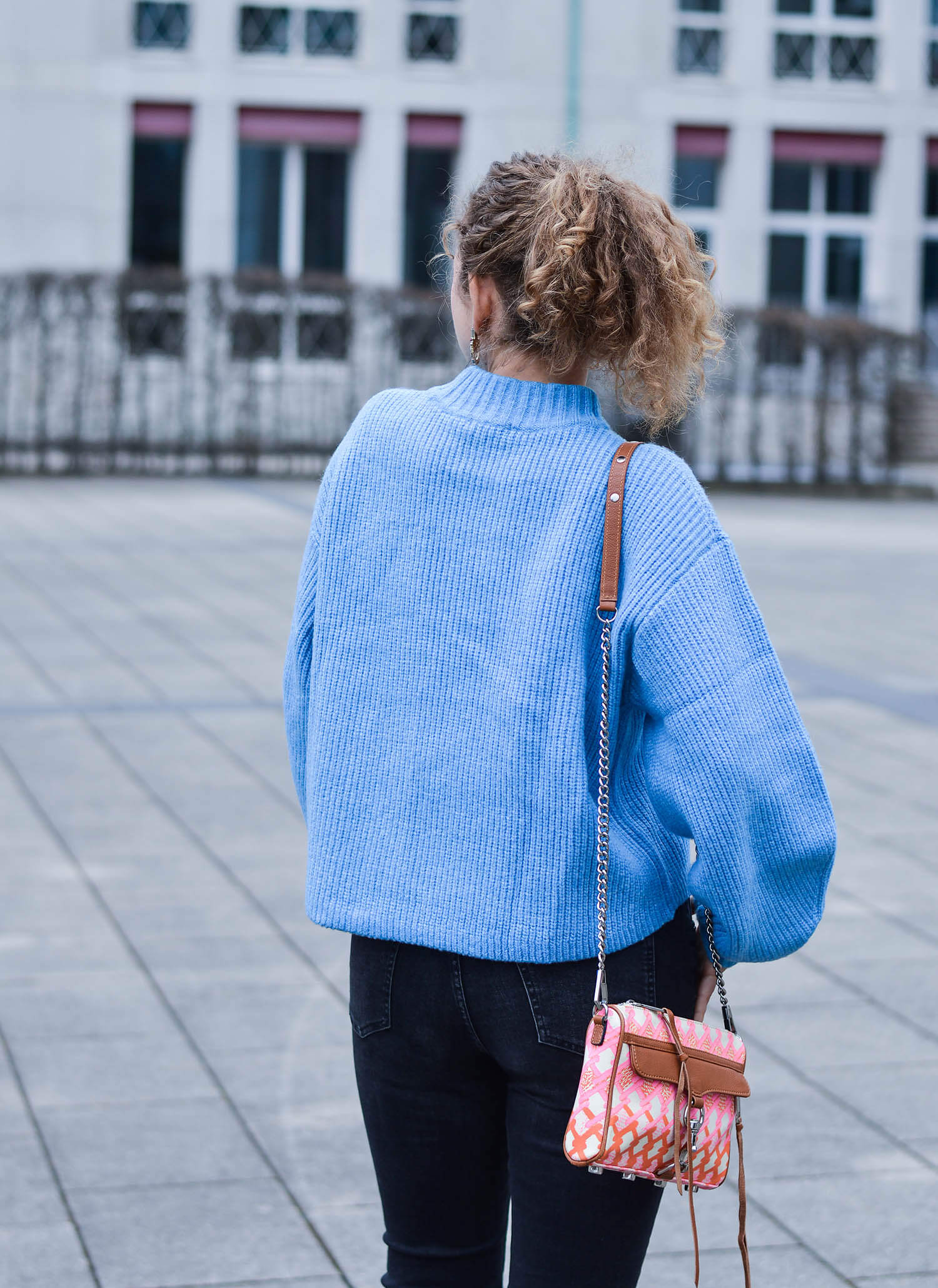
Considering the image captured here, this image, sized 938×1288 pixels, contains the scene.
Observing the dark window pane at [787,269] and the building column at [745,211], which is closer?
the building column at [745,211]

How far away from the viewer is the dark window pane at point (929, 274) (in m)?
28.8

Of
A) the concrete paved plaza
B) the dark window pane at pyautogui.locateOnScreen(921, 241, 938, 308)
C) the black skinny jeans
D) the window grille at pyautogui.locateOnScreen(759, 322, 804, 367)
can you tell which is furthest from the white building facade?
the black skinny jeans

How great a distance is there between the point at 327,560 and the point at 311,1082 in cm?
220

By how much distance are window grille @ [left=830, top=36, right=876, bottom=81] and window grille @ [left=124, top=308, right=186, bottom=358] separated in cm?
1330

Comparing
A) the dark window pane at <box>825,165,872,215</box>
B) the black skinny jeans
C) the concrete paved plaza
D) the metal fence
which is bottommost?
the concrete paved plaza

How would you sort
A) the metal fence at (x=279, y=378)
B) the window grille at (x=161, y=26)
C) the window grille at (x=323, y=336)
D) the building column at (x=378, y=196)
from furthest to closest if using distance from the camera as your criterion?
the building column at (x=378, y=196) → the window grille at (x=161, y=26) → the window grille at (x=323, y=336) → the metal fence at (x=279, y=378)

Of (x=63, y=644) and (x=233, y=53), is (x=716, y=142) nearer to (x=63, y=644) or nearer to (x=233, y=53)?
(x=233, y=53)

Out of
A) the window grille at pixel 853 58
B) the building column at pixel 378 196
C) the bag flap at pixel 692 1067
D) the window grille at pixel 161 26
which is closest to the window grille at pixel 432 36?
the building column at pixel 378 196

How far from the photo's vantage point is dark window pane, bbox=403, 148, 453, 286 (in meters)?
26.2

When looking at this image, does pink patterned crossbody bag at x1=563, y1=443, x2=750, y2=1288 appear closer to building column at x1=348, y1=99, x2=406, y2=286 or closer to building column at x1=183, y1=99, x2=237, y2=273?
building column at x1=183, y1=99, x2=237, y2=273

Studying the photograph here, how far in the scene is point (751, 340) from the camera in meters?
19.5

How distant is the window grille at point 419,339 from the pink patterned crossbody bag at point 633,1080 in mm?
17618

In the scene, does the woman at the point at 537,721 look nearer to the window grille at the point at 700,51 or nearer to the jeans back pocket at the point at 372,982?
the jeans back pocket at the point at 372,982

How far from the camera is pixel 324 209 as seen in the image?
2580 centimetres
